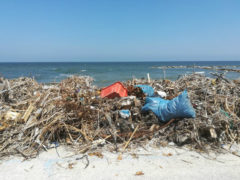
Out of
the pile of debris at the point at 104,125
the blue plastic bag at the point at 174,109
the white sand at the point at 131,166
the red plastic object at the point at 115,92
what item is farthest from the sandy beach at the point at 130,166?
the red plastic object at the point at 115,92

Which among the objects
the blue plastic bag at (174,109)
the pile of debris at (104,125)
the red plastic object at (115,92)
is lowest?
the pile of debris at (104,125)

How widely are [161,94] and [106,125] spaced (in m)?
2.06

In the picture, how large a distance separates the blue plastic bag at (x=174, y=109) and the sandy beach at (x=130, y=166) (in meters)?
Answer: 0.79

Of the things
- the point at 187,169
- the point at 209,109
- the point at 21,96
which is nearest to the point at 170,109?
the point at 209,109

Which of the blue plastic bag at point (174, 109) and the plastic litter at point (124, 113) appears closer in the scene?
the blue plastic bag at point (174, 109)

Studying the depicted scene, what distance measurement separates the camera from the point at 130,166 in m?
2.91

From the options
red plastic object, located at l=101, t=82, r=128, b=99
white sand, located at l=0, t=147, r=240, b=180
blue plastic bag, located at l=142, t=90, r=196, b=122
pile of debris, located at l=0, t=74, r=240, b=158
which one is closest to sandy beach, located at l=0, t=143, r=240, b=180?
white sand, located at l=0, t=147, r=240, b=180

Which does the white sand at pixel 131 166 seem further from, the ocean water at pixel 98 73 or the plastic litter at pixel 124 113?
the ocean water at pixel 98 73

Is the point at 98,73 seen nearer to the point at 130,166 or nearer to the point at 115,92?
the point at 115,92

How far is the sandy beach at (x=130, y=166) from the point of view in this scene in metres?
2.69

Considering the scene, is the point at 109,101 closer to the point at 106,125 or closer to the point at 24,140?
→ the point at 106,125

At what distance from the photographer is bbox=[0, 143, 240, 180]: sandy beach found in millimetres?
2691

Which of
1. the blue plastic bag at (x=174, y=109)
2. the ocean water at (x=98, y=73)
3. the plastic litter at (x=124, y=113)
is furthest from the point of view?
the ocean water at (x=98, y=73)

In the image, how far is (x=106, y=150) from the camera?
11.2 ft
